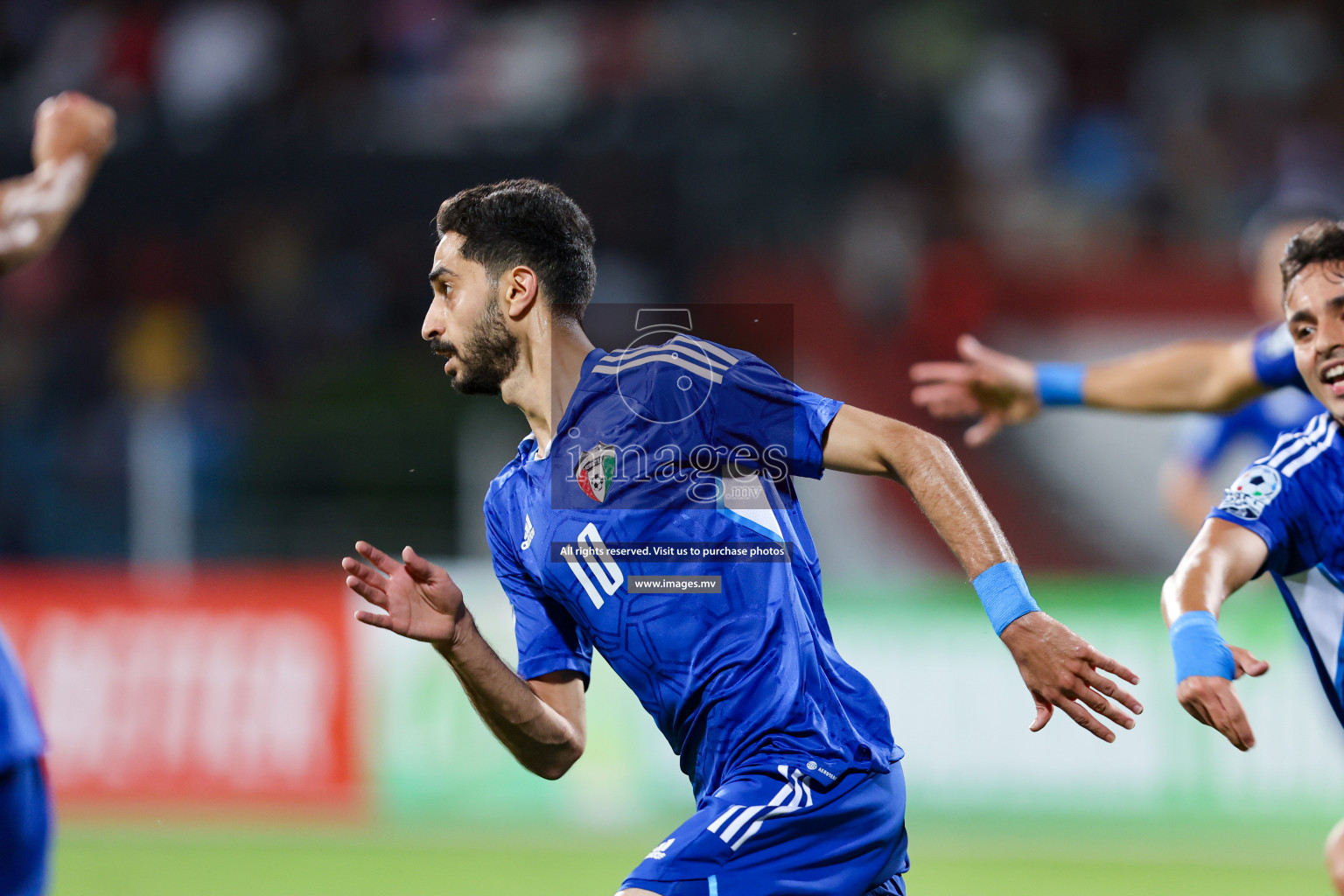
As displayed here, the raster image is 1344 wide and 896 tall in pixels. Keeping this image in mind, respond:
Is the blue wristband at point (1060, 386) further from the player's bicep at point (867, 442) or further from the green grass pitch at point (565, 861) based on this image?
the green grass pitch at point (565, 861)

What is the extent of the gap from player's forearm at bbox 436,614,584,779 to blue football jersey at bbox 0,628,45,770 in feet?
4.20

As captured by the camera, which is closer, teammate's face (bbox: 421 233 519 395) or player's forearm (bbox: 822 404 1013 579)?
player's forearm (bbox: 822 404 1013 579)

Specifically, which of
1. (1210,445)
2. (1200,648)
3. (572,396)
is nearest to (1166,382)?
(1200,648)

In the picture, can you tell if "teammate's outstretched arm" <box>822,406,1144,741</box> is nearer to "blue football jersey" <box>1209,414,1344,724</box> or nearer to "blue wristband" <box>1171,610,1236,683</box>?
"blue wristband" <box>1171,610,1236,683</box>

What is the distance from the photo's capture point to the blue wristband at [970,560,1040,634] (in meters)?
3.05

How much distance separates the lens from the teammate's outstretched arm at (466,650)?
3.37 m

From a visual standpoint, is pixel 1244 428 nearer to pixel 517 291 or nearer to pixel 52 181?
pixel 517 291

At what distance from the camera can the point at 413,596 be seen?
3422mm

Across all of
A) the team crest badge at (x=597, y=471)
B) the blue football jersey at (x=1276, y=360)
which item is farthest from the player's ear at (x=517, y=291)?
the blue football jersey at (x=1276, y=360)

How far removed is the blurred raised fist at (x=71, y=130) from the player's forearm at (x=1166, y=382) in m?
3.38

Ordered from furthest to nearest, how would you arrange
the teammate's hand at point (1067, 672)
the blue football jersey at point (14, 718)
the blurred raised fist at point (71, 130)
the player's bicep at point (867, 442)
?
1. the blurred raised fist at point (71, 130)
2. the blue football jersey at point (14, 718)
3. the player's bicep at point (867, 442)
4. the teammate's hand at point (1067, 672)

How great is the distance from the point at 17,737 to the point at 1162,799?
262 inches

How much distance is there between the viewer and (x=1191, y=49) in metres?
13.6

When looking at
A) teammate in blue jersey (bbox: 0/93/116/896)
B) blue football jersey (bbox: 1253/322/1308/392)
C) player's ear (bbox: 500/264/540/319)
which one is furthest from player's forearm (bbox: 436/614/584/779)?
blue football jersey (bbox: 1253/322/1308/392)
